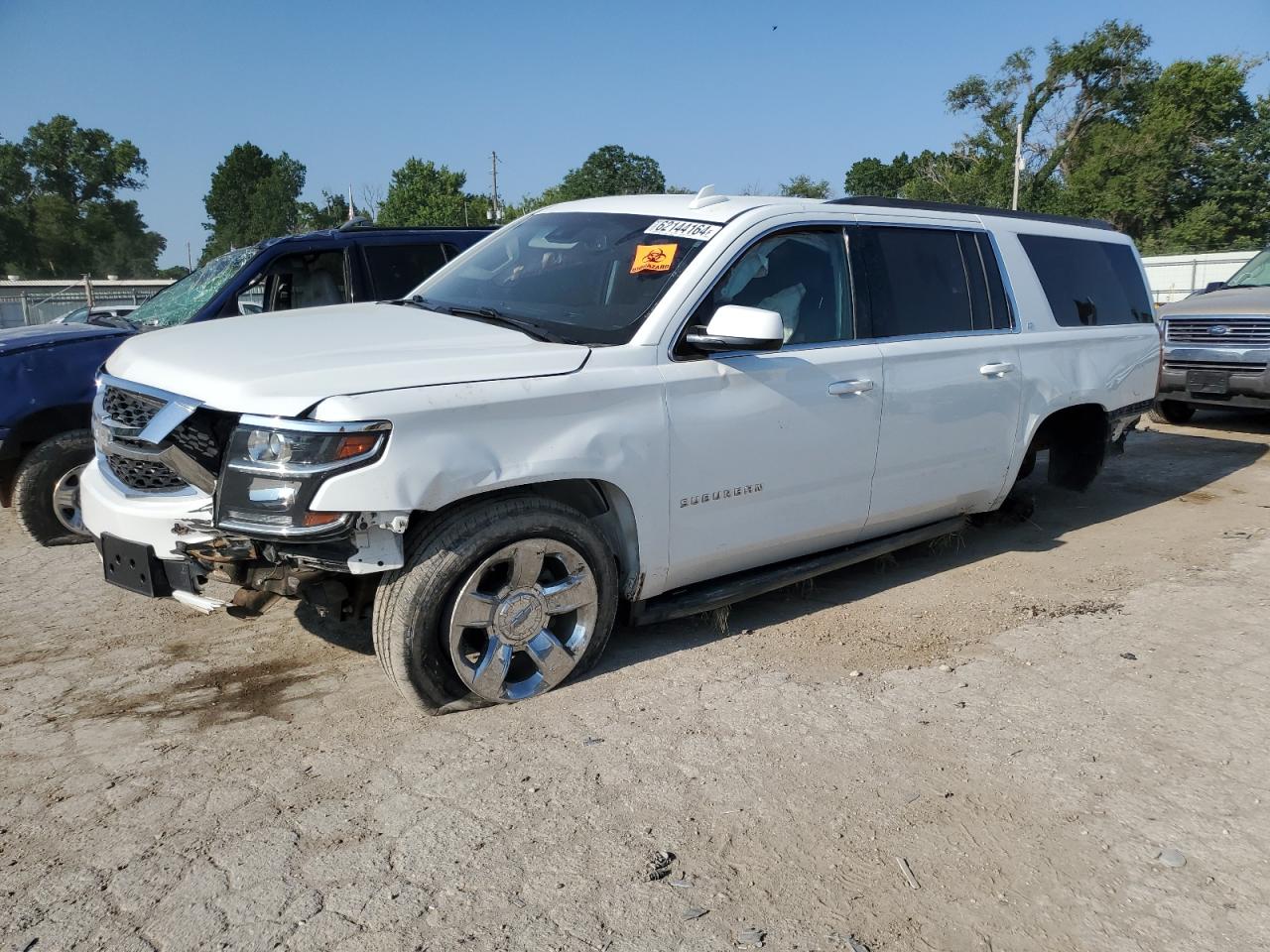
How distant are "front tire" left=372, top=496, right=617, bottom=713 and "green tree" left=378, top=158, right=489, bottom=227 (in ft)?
202

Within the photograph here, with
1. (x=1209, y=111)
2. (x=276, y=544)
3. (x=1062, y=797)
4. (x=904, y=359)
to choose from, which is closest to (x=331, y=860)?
(x=276, y=544)

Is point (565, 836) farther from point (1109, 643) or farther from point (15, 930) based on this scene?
point (1109, 643)

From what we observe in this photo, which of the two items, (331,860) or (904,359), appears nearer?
(331,860)

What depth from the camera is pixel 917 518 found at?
500cm

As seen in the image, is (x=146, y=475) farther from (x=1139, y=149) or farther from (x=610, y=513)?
(x=1139, y=149)

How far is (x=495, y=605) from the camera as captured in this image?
3408mm

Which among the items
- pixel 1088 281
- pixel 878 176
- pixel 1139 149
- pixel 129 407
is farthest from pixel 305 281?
pixel 878 176

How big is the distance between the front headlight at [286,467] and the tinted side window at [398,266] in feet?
12.7

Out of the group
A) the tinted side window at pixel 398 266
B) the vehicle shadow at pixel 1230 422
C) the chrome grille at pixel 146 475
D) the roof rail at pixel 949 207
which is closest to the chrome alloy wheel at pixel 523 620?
the chrome grille at pixel 146 475

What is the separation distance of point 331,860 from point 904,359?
325 cm

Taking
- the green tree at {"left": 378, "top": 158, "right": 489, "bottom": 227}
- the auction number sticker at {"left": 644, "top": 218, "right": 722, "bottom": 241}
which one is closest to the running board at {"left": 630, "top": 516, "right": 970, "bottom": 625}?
the auction number sticker at {"left": 644, "top": 218, "right": 722, "bottom": 241}

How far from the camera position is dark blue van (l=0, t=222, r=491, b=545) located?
17.7 feet

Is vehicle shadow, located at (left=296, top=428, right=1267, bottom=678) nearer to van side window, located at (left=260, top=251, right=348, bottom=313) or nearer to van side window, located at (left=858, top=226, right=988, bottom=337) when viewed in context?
van side window, located at (left=858, top=226, right=988, bottom=337)

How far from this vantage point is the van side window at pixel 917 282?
455 cm
